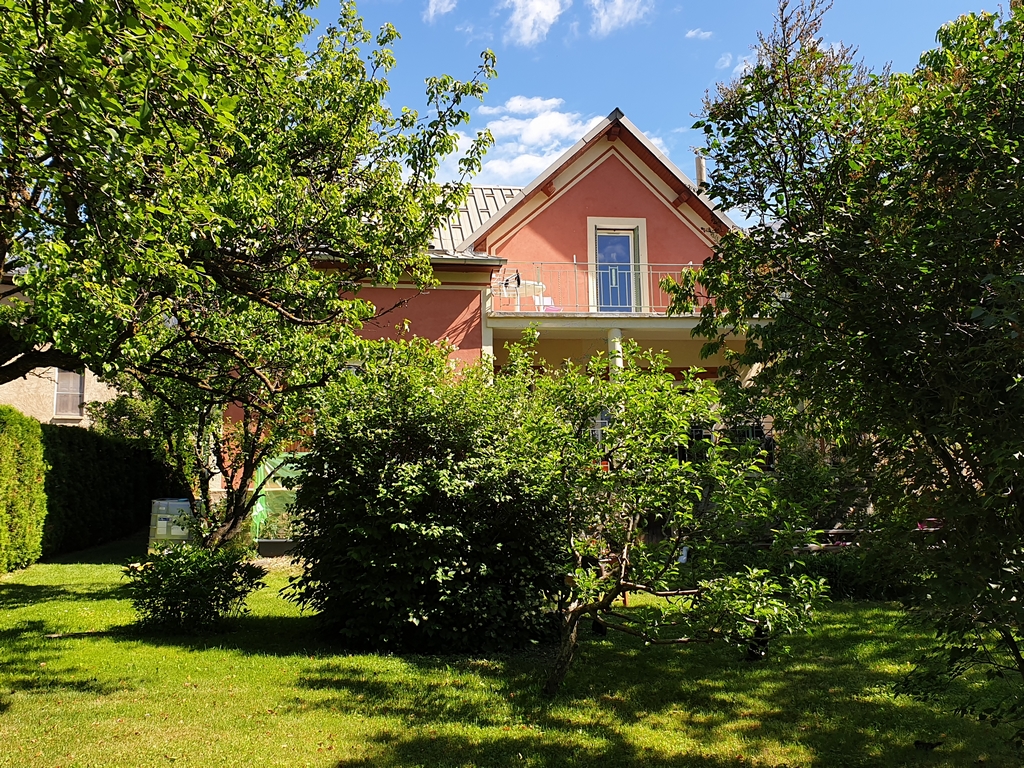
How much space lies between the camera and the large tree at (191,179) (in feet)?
12.8

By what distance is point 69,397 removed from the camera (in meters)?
20.6

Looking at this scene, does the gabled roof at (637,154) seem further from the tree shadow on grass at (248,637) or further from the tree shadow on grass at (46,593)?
the tree shadow on grass at (248,637)

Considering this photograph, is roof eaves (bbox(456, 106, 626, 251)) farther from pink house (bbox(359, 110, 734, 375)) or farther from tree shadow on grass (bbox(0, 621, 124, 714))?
tree shadow on grass (bbox(0, 621, 124, 714))

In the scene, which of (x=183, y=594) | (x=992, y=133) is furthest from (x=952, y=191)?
(x=183, y=594)

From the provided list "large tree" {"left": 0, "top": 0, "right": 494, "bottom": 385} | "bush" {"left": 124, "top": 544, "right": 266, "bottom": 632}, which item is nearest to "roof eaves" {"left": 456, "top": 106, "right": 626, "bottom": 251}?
"large tree" {"left": 0, "top": 0, "right": 494, "bottom": 385}

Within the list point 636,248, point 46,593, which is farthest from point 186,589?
point 636,248

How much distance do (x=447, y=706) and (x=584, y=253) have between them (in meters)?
12.5

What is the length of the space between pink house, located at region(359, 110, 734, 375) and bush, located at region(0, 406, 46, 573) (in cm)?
720

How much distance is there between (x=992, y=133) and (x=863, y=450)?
163 centimetres

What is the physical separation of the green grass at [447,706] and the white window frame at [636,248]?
9.77 metres

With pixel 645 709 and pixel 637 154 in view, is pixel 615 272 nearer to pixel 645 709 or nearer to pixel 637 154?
pixel 637 154

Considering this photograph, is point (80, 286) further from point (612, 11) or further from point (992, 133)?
point (612, 11)

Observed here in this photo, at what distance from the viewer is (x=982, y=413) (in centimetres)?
325

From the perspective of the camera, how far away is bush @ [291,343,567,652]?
23.5 feet
